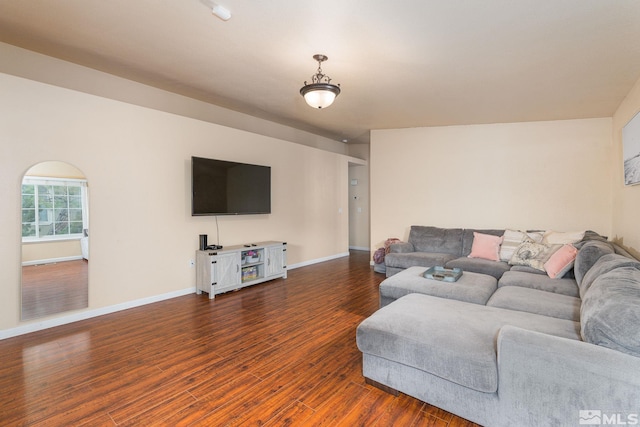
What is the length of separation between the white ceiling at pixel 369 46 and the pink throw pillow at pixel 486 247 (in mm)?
1938

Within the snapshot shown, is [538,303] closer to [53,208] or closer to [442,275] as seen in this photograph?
[442,275]

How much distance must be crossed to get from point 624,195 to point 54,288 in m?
6.69

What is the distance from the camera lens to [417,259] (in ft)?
14.9

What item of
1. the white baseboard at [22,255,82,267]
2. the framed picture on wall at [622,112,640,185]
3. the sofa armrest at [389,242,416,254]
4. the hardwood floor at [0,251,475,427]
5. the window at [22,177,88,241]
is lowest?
the hardwood floor at [0,251,475,427]

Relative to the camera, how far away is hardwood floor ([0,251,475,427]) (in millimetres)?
1754

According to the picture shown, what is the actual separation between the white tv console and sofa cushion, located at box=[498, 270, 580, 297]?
316 centimetres

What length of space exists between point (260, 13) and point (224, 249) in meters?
3.01

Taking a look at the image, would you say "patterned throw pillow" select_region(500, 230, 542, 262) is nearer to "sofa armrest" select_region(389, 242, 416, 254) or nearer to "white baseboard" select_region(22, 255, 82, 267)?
"sofa armrest" select_region(389, 242, 416, 254)

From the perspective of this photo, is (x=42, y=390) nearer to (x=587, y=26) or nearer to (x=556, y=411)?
(x=556, y=411)

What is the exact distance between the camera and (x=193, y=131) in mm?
4180

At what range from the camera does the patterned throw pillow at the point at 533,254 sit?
365 cm

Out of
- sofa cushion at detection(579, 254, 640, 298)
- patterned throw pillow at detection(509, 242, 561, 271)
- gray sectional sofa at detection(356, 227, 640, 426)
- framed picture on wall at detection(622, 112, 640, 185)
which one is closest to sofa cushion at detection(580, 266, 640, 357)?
gray sectional sofa at detection(356, 227, 640, 426)

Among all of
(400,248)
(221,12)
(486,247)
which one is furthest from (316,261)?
(221,12)

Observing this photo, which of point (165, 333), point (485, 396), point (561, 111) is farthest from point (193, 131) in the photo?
point (561, 111)
